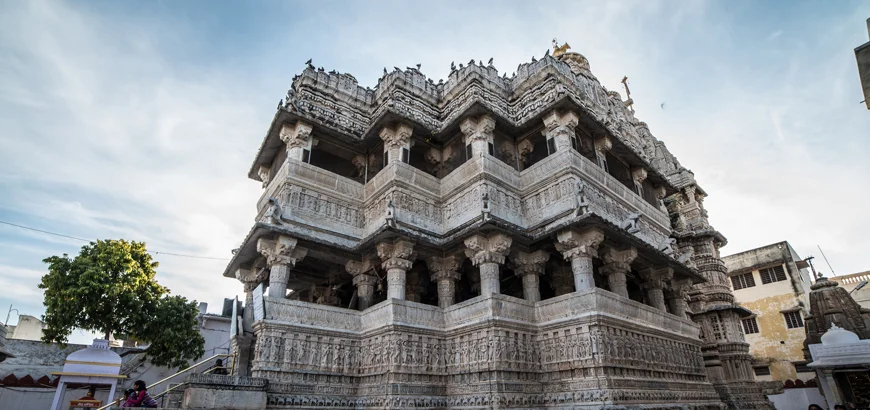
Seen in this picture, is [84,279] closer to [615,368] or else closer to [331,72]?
[331,72]

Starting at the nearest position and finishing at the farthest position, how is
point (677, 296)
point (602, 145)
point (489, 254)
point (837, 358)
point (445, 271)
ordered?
point (837, 358) < point (489, 254) < point (445, 271) < point (602, 145) < point (677, 296)

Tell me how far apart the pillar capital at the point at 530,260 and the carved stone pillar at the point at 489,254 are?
0.84 m

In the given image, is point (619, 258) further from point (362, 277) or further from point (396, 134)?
point (396, 134)

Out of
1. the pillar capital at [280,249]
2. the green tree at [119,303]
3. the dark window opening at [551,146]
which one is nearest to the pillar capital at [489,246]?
the dark window opening at [551,146]

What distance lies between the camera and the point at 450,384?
13.0 meters

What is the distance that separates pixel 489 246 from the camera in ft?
45.5

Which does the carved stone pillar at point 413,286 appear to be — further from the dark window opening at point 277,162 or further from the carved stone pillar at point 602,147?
the carved stone pillar at point 602,147

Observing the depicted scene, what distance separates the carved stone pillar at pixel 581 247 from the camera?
13016 mm

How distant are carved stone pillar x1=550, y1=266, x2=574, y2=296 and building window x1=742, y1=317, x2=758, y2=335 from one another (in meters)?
21.1

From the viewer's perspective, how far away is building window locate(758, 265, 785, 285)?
97.5 feet

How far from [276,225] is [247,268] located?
3719 millimetres

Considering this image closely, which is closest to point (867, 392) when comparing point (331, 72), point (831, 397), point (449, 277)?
point (831, 397)

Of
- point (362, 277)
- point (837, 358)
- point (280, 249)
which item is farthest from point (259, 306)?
point (837, 358)

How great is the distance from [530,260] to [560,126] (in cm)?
456
